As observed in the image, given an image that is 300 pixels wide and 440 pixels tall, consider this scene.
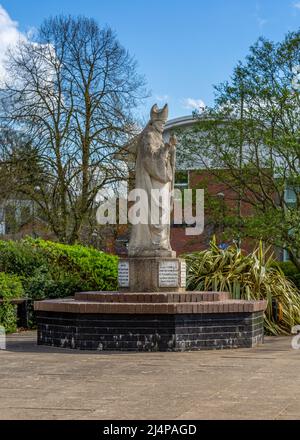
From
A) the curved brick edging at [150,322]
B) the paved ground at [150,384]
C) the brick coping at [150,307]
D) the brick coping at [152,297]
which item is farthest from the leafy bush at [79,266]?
the paved ground at [150,384]

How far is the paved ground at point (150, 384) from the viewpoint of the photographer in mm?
7820

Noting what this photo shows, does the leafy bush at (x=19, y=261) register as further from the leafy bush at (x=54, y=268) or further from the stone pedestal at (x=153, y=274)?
the stone pedestal at (x=153, y=274)

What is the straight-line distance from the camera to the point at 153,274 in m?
14.5

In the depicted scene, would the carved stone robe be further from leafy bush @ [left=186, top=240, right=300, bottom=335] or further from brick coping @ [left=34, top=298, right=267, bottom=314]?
leafy bush @ [left=186, top=240, right=300, bottom=335]

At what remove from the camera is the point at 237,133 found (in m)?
21.9

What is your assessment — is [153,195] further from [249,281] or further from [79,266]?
[79,266]

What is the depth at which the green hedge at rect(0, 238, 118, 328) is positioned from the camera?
19.4m

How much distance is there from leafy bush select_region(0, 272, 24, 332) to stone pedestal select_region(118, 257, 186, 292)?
12.8ft

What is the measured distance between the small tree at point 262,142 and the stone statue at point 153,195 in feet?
18.9

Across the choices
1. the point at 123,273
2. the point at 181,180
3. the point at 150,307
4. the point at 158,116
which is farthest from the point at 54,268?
the point at 181,180

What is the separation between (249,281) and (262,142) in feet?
16.3

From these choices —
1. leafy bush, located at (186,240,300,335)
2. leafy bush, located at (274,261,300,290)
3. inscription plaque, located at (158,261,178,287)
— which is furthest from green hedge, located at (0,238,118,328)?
inscription plaque, located at (158,261,178,287)

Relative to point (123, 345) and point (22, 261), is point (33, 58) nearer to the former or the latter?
point (22, 261)
